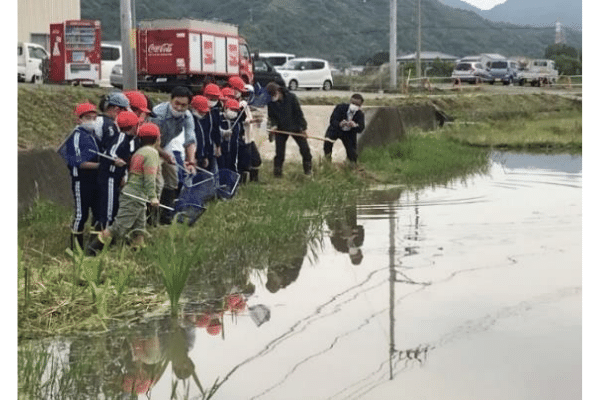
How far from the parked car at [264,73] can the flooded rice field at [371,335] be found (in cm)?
2346

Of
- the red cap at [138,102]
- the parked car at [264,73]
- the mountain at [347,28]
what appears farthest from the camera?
the mountain at [347,28]

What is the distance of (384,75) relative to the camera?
45750 mm

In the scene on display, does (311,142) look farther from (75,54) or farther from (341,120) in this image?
(75,54)

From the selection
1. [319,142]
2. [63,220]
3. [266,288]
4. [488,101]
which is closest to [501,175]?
[319,142]

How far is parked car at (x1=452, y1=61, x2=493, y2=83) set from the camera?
54344 millimetres

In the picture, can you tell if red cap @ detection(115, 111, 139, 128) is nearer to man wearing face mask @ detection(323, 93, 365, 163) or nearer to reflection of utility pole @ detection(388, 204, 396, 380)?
reflection of utility pole @ detection(388, 204, 396, 380)

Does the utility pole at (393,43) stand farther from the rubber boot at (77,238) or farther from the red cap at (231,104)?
the rubber boot at (77,238)

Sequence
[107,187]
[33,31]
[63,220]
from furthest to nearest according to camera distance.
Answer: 1. [33,31]
2. [63,220]
3. [107,187]

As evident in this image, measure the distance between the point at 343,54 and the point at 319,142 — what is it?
8266 cm

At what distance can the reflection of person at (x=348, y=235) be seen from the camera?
11016mm

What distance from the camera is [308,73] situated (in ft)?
144

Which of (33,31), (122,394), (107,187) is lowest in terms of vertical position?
(122,394)

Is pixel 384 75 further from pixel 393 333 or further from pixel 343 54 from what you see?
pixel 343 54

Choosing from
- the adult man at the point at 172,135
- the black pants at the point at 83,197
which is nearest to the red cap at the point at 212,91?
the adult man at the point at 172,135
